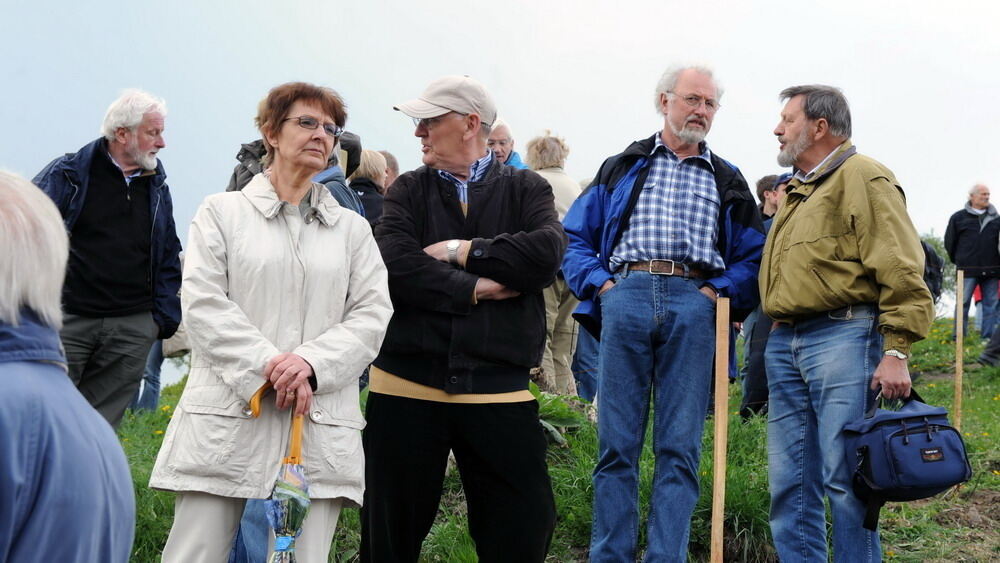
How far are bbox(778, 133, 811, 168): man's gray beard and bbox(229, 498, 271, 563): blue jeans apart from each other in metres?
2.77

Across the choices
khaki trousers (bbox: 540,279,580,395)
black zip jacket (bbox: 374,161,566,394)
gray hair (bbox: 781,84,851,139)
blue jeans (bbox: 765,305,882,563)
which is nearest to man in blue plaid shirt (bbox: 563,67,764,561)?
blue jeans (bbox: 765,305,882,563)

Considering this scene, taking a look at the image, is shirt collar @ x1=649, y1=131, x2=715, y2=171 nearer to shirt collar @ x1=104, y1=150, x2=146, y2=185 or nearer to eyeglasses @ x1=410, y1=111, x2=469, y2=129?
eyeglasses @ x1=410, y1=111, x2=469, y2=129

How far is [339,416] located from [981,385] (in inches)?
423

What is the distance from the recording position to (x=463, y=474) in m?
4.35

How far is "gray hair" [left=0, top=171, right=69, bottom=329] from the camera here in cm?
214

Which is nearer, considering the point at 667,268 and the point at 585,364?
the point at 667,268

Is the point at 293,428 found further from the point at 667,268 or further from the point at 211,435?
the point at 667,268

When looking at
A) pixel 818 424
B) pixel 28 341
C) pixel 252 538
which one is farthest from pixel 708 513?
pixel 28 341

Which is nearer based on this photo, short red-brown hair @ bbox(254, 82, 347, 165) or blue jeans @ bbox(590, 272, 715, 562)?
short red-brown hair @ bbox(254, 82, 347, 165)

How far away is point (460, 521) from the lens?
19.4 feet

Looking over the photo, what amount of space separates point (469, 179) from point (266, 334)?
113 cm

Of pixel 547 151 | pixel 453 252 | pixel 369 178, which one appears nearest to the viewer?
pixel 453 252

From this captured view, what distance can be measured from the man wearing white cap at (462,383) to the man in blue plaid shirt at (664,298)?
731mm

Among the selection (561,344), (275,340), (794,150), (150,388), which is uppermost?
(794,150)
